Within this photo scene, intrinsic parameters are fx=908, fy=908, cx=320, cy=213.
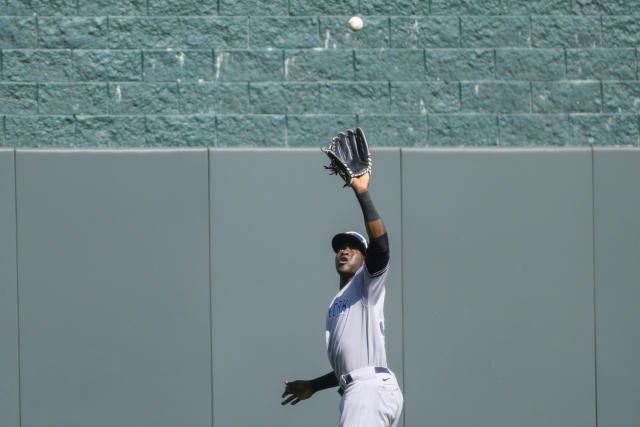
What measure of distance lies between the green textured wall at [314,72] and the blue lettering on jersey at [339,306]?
7.63ft

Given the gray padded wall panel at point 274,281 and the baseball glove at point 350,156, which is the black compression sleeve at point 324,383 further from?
the gray padded wall panel at point 274,281

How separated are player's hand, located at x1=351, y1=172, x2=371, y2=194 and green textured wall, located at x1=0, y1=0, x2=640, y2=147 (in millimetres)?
2406

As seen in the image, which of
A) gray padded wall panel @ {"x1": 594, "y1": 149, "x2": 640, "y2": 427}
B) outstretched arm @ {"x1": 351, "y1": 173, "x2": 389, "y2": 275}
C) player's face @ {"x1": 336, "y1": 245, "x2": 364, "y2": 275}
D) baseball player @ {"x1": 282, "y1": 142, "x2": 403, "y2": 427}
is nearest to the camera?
outstretched arm @ {"x1": 351, "y1": 173, "x2": 389, "y2": 275}

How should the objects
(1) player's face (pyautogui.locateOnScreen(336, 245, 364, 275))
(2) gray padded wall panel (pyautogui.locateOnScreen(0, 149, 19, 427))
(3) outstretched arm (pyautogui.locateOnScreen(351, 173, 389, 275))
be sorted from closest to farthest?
(3) outstretched arm (pyautogui.locateOnScreen(351, 173, 389, 275))
(1) player's face (pyautogui.locateOnScreen(336, 245, 364, 275))
(2) gray padded wall panel (pyautogui.locateOnScreen(0, 149, 19, 427))

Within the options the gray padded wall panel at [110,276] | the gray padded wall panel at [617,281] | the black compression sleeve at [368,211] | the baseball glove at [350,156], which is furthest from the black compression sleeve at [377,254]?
the gray padded wall panel at [617,281]

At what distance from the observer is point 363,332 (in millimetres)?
4715

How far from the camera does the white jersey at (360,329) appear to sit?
15.4 feet

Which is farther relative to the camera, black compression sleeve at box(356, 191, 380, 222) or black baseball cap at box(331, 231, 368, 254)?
black baseball cap at box(331, 231, 368, 254)

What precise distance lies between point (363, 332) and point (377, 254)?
483 mm

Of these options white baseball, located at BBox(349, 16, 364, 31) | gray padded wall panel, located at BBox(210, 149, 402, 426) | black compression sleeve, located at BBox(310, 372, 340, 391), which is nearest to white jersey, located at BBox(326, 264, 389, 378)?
black compression sleeve, located at BBox(310, 372, 340, 391)

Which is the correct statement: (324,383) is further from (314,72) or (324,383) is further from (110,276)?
(314,72)

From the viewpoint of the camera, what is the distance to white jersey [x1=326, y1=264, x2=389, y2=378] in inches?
184

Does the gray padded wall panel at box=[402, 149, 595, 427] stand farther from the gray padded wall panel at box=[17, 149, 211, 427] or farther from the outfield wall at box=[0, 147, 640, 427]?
the gray padded wall panel at box=[17, 149, 211, 427]

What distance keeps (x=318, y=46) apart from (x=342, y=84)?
350mm
